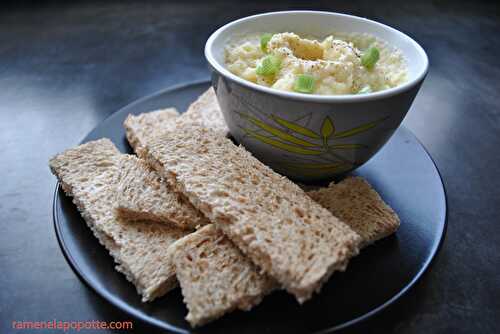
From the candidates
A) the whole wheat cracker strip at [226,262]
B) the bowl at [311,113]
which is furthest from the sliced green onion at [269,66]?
the whole wheat cracker strip at [226,262]

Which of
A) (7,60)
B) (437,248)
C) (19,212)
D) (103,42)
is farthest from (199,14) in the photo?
(437,248)

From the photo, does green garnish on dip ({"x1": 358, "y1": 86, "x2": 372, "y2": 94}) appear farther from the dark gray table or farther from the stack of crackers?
the dark gray table

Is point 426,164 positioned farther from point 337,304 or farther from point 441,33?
point 441,33

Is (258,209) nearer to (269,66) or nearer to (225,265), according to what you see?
(225,265)

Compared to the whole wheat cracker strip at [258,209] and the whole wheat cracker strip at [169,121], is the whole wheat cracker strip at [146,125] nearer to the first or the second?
the whole wheat cracker strip at [169,121]

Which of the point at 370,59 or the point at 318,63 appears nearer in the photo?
the point at 318,63

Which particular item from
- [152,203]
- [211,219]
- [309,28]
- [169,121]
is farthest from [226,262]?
[309,28]
